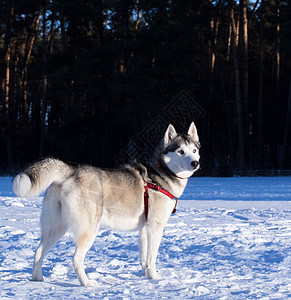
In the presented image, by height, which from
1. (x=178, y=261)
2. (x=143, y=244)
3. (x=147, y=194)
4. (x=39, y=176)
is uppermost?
(x=39, y=176)

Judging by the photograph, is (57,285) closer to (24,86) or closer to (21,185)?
(21,185)

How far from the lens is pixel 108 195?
4.25 meters

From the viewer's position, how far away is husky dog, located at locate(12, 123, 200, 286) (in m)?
Answer: 4.03

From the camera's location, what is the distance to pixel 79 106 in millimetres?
32188

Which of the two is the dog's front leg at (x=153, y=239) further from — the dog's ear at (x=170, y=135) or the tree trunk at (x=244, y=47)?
→ the tree trunk at (x=244, y=47)

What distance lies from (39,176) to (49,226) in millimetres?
570

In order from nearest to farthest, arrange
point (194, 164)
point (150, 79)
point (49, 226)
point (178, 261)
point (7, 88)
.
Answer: point (49, 226) → point (194, 164) → point (178, 261) → point (150, 79) → point (7, 88)

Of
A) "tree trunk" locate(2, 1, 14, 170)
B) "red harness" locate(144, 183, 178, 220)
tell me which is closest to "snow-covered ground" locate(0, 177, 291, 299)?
"red harness" locate(144, 183, 178, 220)

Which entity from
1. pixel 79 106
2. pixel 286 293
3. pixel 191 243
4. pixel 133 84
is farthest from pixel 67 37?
pixel 286 293

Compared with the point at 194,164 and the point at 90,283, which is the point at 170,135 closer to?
the point at 194,164

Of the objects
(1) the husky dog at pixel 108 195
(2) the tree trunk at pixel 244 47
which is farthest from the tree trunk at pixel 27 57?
(1) the husky dog at pixel 108 195

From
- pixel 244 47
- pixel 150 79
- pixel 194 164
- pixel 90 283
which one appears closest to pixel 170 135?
pixel 194 164

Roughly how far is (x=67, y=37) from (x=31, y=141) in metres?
7.43

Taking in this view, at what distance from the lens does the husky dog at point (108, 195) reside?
13.2ft
